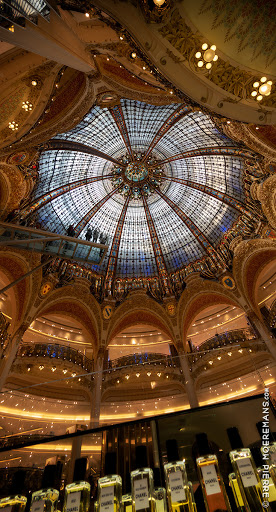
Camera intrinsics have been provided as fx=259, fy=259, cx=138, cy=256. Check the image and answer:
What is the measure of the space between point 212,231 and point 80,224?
10.6 m

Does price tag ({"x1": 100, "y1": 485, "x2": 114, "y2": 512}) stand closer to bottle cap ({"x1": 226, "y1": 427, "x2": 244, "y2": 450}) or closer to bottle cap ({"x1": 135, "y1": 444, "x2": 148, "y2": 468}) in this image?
bottle cap ({"x1": 135, "y1": 444, "x2": 148, "y2": 468})

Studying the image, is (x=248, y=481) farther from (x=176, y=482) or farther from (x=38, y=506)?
(x=38, y=506)

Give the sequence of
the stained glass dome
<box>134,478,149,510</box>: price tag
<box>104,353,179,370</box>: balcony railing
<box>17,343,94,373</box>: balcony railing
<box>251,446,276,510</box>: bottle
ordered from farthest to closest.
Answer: <box>104,353,179,370</box>: balcony railing
the stained glass dome
<box>17,343,94,373</box>: balcony railing
<box>134,478,149,510</box>: price tag
<box>251,446,276,510</box>: bottle

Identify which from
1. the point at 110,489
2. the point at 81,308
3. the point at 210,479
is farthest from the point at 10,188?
the point at 210,479

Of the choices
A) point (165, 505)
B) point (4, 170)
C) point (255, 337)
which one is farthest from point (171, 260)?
point (165, 505)

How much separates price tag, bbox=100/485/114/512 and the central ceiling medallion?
20199 millimetres

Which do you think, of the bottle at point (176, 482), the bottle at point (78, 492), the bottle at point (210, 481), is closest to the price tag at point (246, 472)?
the bottle at point (210, 481)

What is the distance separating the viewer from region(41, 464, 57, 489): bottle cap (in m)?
3.22

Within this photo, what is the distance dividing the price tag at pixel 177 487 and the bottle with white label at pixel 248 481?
0.64 m

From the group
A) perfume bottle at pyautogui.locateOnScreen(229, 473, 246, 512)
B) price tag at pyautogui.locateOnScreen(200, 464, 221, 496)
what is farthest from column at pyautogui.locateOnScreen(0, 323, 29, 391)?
perfume bottle at pyautogui.locateOnScreen(229, 473, 246, 512)

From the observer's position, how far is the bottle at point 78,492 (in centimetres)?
297

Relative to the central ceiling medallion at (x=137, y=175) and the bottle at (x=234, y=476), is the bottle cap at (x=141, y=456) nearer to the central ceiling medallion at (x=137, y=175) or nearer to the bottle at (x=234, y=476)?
the bottle at (x=234, y=476)

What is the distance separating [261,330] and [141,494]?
1567cm

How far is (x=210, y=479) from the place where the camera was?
2.97 m
